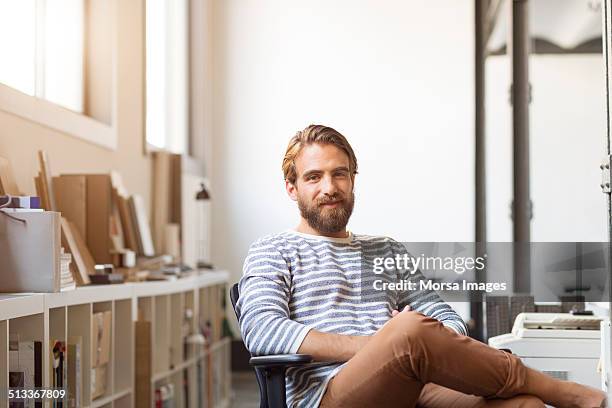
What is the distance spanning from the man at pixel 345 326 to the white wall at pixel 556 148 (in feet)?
1.51

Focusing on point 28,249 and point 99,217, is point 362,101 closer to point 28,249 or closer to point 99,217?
point 28,249

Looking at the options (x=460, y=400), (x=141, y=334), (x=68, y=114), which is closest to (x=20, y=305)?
(x=460, y=400)

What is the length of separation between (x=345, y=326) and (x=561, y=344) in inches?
31.6

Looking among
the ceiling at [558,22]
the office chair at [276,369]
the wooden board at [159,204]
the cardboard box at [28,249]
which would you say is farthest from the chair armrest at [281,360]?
the wooden board at [159,204]

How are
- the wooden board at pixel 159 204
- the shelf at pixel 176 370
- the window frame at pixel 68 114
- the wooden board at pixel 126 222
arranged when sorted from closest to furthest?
1. the window frame at pixel 68 114
2. the shelf at pixel 176 370
3. the wooden board at pixel 126 222
4. the wooden board at pixel 159 204

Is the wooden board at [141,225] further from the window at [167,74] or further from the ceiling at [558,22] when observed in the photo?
the ceiling at [558,22]

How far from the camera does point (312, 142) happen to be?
3.34m

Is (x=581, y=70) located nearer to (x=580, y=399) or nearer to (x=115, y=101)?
(x=580, y=399)

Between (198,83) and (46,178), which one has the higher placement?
(198,83)

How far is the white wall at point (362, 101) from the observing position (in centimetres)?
349

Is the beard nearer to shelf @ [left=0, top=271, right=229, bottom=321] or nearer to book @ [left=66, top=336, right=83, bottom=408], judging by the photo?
shelf @ [left=0, top=271, right=229, bottom=321]

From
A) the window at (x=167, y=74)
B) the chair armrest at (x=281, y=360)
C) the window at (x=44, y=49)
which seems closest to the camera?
the chair armrest at (x=281, y=360)

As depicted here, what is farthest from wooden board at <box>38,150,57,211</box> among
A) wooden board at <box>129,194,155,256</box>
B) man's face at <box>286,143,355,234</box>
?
man's face at <box>286,143,355,234</box>

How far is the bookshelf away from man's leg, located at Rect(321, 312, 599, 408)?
1.04 metres
